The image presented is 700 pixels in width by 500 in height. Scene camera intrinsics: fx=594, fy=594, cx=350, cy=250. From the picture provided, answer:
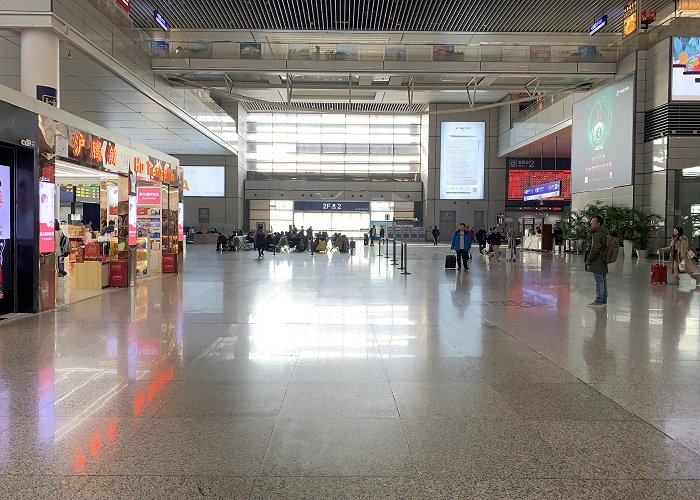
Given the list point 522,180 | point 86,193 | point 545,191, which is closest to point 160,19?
point 86,193

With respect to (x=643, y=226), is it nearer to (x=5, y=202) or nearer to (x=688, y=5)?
(x=688, y=5)

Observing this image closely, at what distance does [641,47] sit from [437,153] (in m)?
23.7

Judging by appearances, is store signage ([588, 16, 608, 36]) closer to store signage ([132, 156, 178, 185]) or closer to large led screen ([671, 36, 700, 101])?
large led screen ([671, 36, 700, 101])

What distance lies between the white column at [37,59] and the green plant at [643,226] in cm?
2279

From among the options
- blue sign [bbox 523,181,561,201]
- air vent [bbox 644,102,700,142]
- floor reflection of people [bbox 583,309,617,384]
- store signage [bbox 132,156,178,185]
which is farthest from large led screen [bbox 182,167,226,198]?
floor reflection of people [bbox 583,309,617,384]

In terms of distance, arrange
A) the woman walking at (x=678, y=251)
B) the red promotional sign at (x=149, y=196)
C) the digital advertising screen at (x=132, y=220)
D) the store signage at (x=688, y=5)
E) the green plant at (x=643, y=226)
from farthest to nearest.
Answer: the green plant at (x=643, y=226), the store signage at (x=688, y=5), the red promotional sign at (x=149, y=196), the woman walking at (x=678, y=251), the digital advertising screen at (x=132, y=220)

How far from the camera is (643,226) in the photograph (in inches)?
1010

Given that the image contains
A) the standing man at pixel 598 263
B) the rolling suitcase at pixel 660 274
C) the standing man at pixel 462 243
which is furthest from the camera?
the standing man at pixel 462 243

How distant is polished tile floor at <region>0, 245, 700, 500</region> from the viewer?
134 inches

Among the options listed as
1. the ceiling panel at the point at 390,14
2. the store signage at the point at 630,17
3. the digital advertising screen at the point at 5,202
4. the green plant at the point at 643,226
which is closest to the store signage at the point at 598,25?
the ceiling panel at the point at 390,14

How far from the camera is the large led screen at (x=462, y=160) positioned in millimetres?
49125

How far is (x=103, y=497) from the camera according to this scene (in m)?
3.17

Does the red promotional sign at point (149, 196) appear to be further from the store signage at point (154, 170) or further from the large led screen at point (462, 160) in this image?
the large led screen at point (462, 160)

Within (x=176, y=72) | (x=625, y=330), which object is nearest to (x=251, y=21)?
(x=176, y=72)
